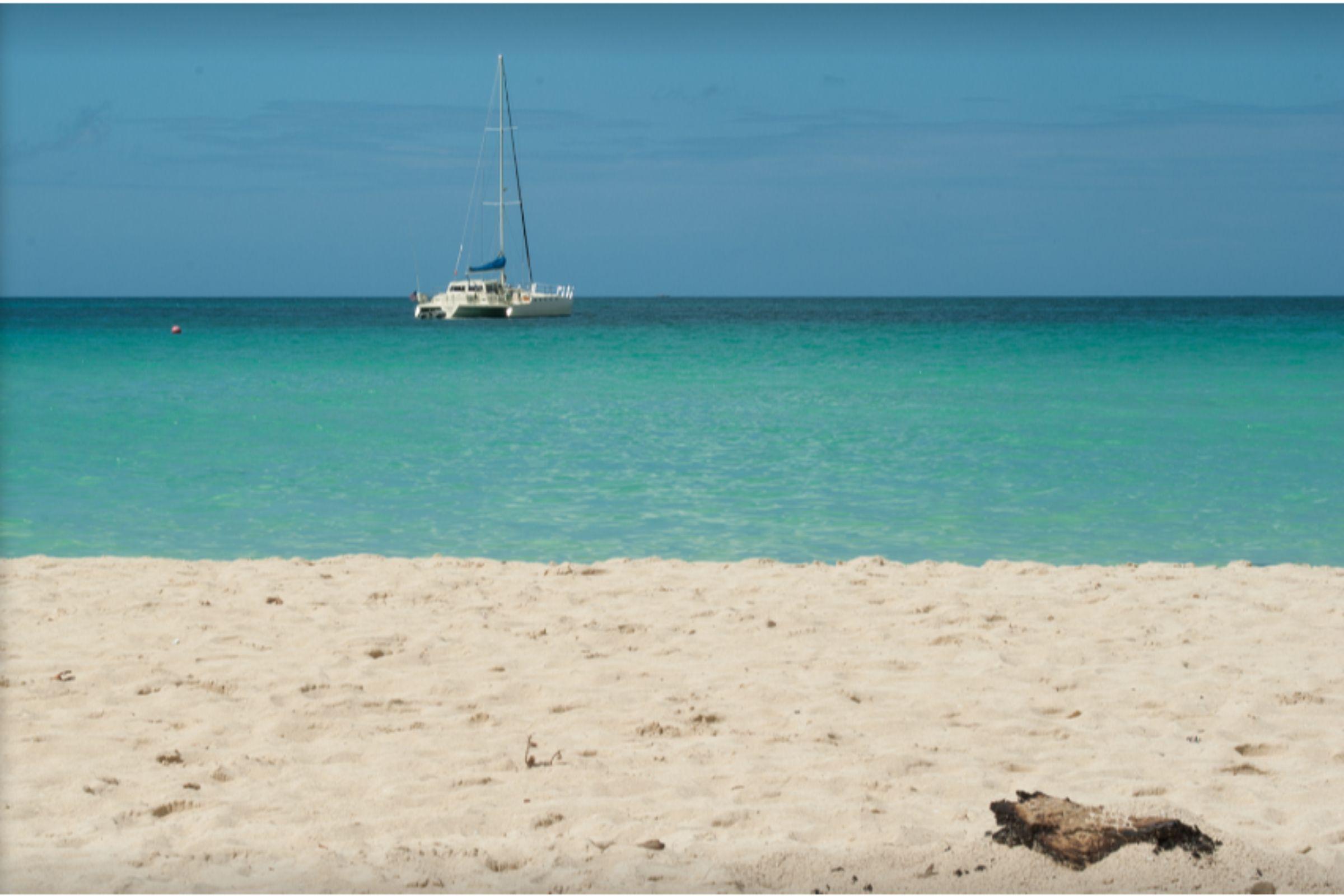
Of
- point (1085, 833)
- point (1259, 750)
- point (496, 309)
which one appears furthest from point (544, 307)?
point (1085, 833)

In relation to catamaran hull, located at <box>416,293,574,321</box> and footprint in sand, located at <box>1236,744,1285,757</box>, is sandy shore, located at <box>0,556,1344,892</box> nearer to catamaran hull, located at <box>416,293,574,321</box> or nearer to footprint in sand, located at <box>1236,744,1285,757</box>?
footprint in sand, located at <box>1236,744,1285,757</box>

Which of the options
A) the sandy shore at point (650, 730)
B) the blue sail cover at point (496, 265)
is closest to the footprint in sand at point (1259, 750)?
the sandy shore at point (650, 730)

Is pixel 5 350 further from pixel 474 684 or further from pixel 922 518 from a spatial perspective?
pixel 474 684

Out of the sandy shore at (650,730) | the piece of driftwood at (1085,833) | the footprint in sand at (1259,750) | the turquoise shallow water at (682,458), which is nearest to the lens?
the piece of driftwood at (1085,833)

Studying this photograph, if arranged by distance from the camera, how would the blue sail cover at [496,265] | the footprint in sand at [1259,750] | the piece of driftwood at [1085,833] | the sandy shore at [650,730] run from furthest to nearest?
the blue sail cover at [496,265]
the footprint in sand at [1259,750]
the sandy shore at [650,730]
the piece of driftwood at [1085,833]

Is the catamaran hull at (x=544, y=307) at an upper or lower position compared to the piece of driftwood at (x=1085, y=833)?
upper

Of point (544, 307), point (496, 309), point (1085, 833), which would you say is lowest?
point (1085, 833)

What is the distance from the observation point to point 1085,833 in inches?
136

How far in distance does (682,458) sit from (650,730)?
10709 mm

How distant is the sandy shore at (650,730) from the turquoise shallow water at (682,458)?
9.06 ft

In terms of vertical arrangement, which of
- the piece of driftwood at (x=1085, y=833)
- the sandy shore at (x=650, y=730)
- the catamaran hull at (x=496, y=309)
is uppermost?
the catamaran hull at (x=496, y=309)

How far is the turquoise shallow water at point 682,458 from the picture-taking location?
10.8m

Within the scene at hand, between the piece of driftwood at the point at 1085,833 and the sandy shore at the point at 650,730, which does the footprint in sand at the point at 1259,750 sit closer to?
the sandy shore at the point at 650,730

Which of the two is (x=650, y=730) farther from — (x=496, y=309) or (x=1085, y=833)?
(x=496, y=309)
